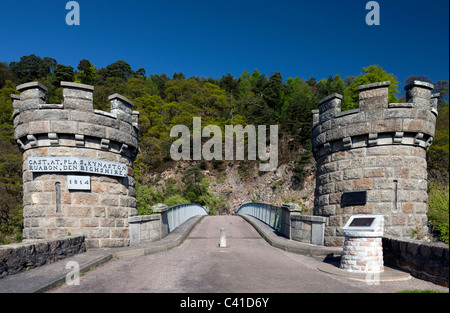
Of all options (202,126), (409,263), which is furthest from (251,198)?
(409,263)

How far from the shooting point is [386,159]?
8797mm

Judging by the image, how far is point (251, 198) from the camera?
47781 millimetres

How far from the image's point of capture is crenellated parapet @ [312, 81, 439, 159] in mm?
8648

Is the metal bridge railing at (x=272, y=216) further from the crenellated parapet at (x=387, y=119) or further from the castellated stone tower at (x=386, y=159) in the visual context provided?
the crenellated parapet at (x=387, y=119)

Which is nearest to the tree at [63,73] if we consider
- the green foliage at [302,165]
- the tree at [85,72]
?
the tree at [85,72]

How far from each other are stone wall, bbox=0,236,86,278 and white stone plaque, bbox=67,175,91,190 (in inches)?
60.3

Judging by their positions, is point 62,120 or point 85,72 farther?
point 85,72

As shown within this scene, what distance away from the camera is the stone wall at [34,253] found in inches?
226

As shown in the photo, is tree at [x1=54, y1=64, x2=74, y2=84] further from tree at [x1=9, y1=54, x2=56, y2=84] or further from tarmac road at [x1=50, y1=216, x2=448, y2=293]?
tarmac road at [x1=50, y1=216, x2=448, y2=293]

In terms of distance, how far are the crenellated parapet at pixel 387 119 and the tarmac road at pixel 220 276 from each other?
427cm

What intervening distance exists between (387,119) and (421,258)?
443cm

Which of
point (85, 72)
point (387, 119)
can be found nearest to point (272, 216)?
point (387, 119)

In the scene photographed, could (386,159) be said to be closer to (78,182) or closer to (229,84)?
(78,182)
